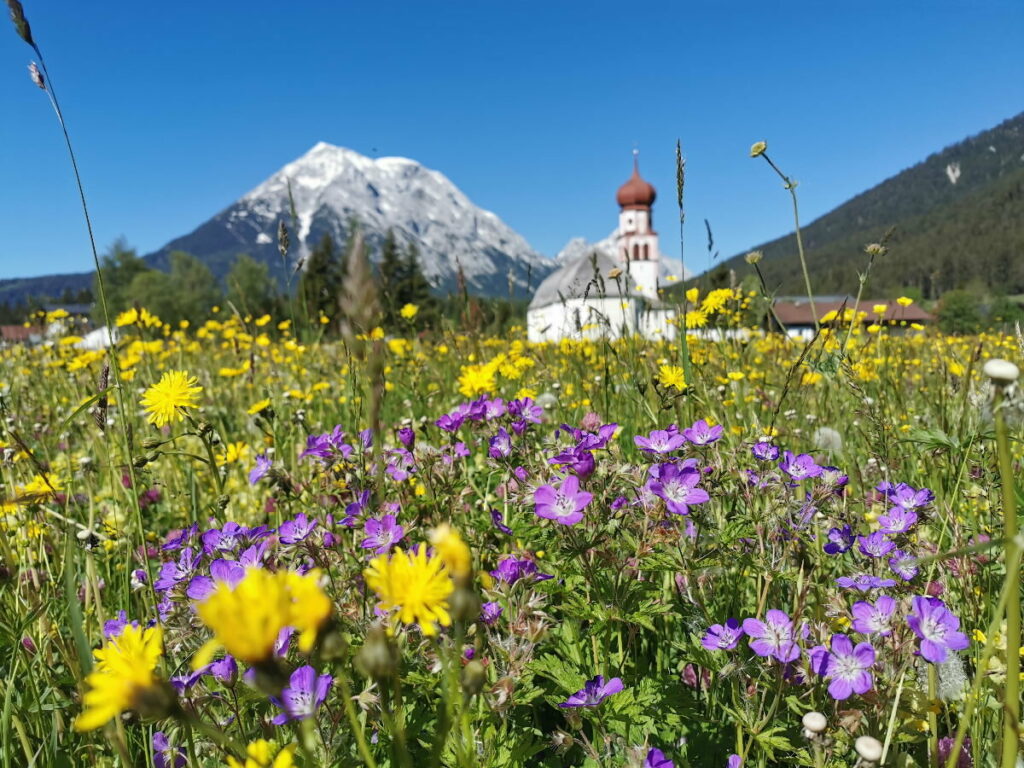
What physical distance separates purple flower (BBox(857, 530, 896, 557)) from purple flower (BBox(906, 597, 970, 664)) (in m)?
0.23

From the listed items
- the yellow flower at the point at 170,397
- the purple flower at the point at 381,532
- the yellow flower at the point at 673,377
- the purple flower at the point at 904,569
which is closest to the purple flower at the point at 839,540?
the purple flower at the point at 904,569

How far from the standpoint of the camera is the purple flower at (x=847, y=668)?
117cm

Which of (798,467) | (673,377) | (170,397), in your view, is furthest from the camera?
(673,377)

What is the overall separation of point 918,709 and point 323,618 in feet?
4.73

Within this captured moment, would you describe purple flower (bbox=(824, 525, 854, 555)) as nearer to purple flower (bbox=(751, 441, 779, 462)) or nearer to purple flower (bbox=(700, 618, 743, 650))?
purple flower (bbox=(751, 441, 779, 462))

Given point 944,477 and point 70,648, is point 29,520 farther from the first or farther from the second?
point 944,477

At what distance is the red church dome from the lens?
219 feet

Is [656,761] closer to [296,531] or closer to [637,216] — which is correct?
[296,531]

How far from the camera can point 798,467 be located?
5.66 feet

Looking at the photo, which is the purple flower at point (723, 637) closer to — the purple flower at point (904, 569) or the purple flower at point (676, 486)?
the purple flower at point (676, 486)

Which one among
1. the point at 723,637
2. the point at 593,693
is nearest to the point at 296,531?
the point at 593,693

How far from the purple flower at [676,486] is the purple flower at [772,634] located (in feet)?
0.90

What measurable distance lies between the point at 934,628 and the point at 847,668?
18 centimetres

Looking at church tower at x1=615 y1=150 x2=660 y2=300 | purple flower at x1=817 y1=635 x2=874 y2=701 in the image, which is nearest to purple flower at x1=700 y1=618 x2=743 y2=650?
purple flower at x1=817 y1=635 x2=874 y2=701
